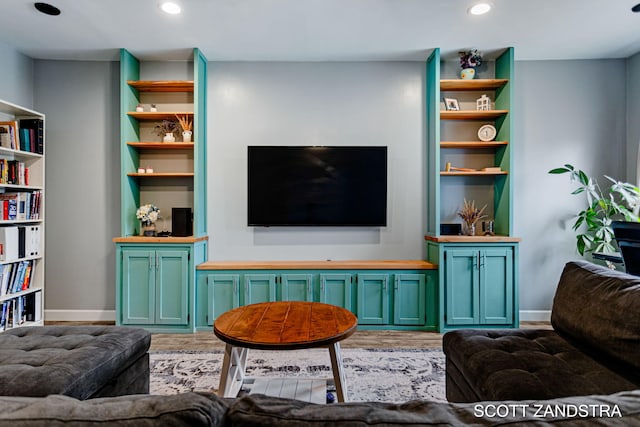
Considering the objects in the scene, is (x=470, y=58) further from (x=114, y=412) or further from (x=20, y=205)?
(x=20, y=205)

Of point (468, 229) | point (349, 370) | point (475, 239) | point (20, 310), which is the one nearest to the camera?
point (349, 370)

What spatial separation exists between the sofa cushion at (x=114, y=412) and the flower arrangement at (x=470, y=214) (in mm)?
3531

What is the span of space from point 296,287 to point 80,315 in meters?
2.38

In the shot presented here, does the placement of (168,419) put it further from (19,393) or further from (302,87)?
(302,87)

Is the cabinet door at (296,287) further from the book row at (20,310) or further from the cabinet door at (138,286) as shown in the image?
the book row at (20,310)

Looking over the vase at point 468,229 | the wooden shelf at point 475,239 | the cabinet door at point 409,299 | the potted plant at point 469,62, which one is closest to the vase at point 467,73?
the potted plant at point 469,62

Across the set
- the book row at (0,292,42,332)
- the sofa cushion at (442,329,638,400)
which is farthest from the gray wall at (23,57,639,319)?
the sofa cushion at (442,329,638,400)

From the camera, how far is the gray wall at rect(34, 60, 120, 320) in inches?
154

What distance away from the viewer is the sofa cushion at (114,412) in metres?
0.60

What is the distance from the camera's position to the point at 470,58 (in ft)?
12.1

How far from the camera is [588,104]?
12.9 ft

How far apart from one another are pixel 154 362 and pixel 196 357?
0.31m

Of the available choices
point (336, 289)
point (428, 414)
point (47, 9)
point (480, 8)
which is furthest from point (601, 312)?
point (47, 9)

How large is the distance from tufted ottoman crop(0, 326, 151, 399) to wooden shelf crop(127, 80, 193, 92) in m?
2.57
